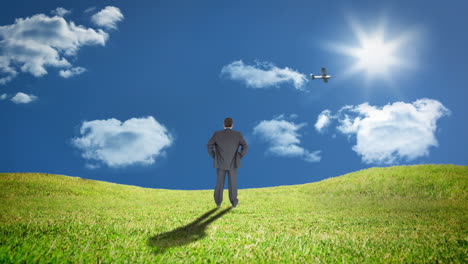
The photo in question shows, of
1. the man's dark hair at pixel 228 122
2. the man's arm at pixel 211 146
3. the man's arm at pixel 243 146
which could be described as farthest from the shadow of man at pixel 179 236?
the man's dark hair at pixel 228 122

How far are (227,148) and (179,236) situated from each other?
572 cm

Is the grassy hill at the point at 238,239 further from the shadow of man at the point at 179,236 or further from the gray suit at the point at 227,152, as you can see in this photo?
the gray suit at the point at 227,152

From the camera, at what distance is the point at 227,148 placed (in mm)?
13398

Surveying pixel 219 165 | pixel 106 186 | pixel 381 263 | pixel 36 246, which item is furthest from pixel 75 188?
Answer: pixel 381 263

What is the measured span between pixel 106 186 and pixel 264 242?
82.3 ft

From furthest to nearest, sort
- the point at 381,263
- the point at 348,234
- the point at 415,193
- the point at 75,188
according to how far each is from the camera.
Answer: the point at 75,188 → the point at 415,193 → the point at 348,234 → the point at 381,263

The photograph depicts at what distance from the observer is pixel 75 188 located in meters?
25.3

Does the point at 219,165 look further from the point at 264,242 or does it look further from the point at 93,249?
the point at 93,249

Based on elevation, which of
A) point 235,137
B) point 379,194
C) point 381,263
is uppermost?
point 235,137

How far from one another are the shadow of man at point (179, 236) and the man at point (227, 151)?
126 inches

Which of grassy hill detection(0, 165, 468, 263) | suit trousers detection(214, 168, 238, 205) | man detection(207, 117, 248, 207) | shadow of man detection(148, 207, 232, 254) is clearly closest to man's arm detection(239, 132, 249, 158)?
man detection(207, 117, 248, 207)

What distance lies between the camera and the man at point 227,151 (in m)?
13.4

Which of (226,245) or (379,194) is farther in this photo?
(379,194)

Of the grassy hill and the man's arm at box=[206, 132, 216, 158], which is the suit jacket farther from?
the grassy hill
